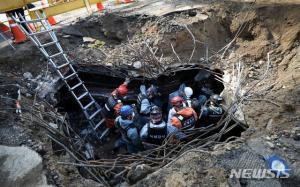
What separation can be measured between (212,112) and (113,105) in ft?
7.79

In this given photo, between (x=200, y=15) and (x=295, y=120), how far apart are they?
4.12 meters

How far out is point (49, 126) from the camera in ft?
17.2

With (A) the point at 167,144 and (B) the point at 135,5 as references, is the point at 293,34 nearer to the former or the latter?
A: (A) the point at 167,144

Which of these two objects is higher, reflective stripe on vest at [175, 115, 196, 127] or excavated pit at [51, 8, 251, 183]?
excavated pit at [51, 8, 251, 183]

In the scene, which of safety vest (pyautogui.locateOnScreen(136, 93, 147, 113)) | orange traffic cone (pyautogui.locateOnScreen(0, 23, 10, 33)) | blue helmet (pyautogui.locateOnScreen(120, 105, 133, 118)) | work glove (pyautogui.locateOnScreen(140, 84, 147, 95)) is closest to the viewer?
blue helmet (pyautogui.locateOnScreen(120, 105, 133, 118))

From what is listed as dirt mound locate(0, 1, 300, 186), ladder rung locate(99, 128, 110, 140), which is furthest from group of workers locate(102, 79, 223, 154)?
dirt mound locate(0, 1, 300, 186)

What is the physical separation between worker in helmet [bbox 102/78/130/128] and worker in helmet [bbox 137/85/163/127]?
443 mm

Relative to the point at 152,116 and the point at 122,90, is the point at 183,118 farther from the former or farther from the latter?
the point at 122,90

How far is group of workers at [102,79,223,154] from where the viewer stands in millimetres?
5941

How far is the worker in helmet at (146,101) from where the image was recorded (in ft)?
22.8

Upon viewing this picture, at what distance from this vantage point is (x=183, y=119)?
19.8 ft

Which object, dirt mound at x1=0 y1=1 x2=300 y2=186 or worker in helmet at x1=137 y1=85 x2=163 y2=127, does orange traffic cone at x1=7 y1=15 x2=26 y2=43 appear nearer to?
dirt mound at x1=0 y1=1 x2=300 y2=186

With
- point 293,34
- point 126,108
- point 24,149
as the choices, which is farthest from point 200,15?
point 24,149

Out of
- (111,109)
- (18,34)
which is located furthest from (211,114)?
(18,34)
